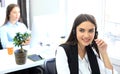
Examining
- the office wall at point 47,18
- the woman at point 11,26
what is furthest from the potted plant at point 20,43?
the office wall at point 47,18

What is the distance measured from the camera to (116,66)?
89.7 inches

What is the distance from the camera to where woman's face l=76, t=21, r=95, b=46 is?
4.94 ft

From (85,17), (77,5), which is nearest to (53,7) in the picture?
(77,5)

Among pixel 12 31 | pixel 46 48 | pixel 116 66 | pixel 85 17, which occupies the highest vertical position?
pixel 85 17

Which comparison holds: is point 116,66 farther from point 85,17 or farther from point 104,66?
point 85,17

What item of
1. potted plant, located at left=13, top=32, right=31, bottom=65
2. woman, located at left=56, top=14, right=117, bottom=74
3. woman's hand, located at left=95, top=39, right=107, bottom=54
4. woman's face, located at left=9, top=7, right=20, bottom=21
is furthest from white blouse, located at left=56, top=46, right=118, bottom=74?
woman's face, located at left=9, top=7, right=20, bottom=21

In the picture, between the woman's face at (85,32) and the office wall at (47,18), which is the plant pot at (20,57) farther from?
the office wall at (47,18)

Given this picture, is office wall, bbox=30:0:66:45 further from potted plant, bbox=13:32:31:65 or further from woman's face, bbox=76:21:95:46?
woman's face, bbox=76:21:95:46

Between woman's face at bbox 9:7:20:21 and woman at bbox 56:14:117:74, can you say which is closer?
woman at bbox 56:14:117:74

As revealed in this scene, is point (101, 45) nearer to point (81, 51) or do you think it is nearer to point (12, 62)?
point (81, 51)

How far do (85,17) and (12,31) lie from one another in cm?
161

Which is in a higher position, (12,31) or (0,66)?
(12,31)

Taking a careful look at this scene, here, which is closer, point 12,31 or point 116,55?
point 116,55

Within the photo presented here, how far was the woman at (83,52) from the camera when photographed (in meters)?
1.50
